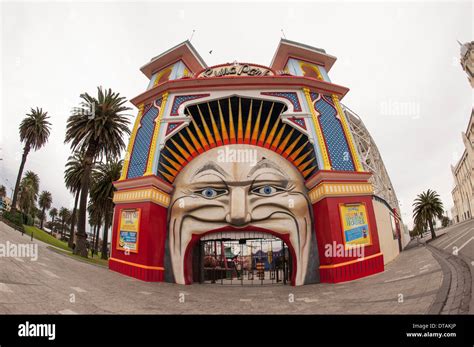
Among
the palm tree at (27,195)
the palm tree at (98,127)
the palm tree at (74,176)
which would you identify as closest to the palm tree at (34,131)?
the palm tree at (74,176)

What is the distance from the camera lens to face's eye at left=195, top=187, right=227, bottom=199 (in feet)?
47.4

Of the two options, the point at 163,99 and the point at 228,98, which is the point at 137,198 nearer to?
the point at 163,99

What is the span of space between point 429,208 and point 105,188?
43.7 metres

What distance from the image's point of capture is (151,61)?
19.1 m


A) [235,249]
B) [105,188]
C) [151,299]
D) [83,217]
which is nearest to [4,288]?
[151,299]

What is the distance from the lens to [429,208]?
1289 inches

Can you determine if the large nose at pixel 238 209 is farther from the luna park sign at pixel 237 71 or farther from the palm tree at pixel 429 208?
the palm tree at pixel 429 208

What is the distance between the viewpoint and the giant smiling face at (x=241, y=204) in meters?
13.8

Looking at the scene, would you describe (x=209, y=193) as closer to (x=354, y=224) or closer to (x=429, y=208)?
(x=354, y=224)

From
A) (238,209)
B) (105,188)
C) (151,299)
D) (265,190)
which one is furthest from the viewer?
(105,188)

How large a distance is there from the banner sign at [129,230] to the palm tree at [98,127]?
8.84 meters
